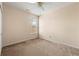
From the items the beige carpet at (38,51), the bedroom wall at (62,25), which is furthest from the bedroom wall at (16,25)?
the bedroom wall at (62,25)

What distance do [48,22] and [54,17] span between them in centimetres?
43

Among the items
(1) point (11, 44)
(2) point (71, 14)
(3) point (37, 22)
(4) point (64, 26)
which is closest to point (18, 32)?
(1) point (11, 44)

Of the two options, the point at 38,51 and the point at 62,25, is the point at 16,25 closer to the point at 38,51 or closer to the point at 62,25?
the point at 38,51

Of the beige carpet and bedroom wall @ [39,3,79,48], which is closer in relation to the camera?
the beige carpet

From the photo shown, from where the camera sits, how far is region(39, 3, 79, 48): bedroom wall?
2693 mm

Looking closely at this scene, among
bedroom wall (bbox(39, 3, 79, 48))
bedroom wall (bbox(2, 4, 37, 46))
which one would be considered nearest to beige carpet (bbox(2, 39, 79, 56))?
bedroom wall (bbox(2, 4, 37, 46))

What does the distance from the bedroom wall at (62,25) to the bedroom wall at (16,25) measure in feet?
2.01

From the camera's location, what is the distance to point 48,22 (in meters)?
3.74

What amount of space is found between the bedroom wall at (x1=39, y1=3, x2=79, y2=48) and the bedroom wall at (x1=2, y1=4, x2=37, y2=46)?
0.61 meters

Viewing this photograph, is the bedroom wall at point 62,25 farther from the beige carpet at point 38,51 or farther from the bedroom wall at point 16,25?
the bedroom wall at point 16,25

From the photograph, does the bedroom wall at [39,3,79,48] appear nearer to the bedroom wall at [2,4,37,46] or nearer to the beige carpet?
the beige carpet

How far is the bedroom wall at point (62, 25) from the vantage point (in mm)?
2693

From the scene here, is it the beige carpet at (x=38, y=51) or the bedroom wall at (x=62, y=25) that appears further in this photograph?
the bedroom wall at (x=62, y=25)

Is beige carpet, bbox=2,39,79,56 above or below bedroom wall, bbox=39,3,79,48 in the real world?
below
